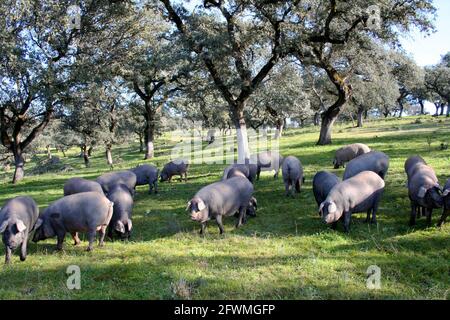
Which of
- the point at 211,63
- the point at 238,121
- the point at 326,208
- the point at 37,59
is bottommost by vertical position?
the point at 326,208

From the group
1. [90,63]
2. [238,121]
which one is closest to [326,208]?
[238,121]

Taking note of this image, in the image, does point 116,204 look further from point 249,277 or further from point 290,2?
point 290,2

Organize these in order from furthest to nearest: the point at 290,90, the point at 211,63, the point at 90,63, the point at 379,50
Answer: the point at 290,90 < the point at 379,50 < the point at 90,63 < the point at 211,63

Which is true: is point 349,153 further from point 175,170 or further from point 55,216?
point 55,216

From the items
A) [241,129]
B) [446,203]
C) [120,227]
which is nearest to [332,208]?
[446,203]

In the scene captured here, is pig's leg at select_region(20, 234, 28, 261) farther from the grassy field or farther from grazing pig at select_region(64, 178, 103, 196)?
grazing pig at select_region(64, 178, 103, 196)

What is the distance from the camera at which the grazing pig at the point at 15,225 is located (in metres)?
10.1

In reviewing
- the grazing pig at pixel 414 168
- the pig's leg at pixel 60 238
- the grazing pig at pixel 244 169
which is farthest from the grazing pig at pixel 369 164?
the pig's leg at pixel 60 238

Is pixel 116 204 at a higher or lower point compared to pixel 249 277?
higher

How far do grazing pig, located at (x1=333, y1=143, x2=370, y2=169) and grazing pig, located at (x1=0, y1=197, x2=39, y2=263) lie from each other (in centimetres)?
1412

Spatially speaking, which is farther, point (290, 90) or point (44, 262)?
A: point (290, 90)

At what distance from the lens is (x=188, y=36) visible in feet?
65.8

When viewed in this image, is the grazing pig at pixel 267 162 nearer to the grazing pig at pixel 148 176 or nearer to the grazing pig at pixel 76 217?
the grazing pig at pixel 148 176
